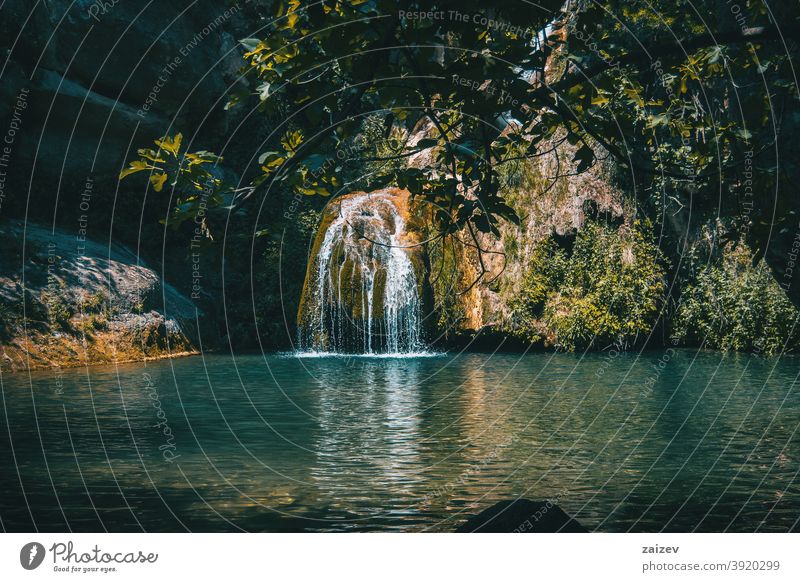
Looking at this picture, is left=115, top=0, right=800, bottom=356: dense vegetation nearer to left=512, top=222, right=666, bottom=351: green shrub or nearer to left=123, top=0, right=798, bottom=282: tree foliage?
left=123, top=0, right=798, bottom=282: tree foliage

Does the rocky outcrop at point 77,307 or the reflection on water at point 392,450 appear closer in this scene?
the reflection on water at point 392,450

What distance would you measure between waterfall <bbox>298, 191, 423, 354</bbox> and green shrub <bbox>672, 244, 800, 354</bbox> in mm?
7750

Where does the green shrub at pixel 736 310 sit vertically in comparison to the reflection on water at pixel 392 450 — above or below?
above

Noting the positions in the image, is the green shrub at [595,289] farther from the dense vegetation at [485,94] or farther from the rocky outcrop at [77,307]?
the dense vegetation at [485,94]

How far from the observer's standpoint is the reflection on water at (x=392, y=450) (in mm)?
8039

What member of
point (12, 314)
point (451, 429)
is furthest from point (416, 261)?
point (451, 429)

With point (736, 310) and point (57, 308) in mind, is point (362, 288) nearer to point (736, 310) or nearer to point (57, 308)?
point (57, 308)

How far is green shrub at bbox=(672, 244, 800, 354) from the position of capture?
2470 cm
